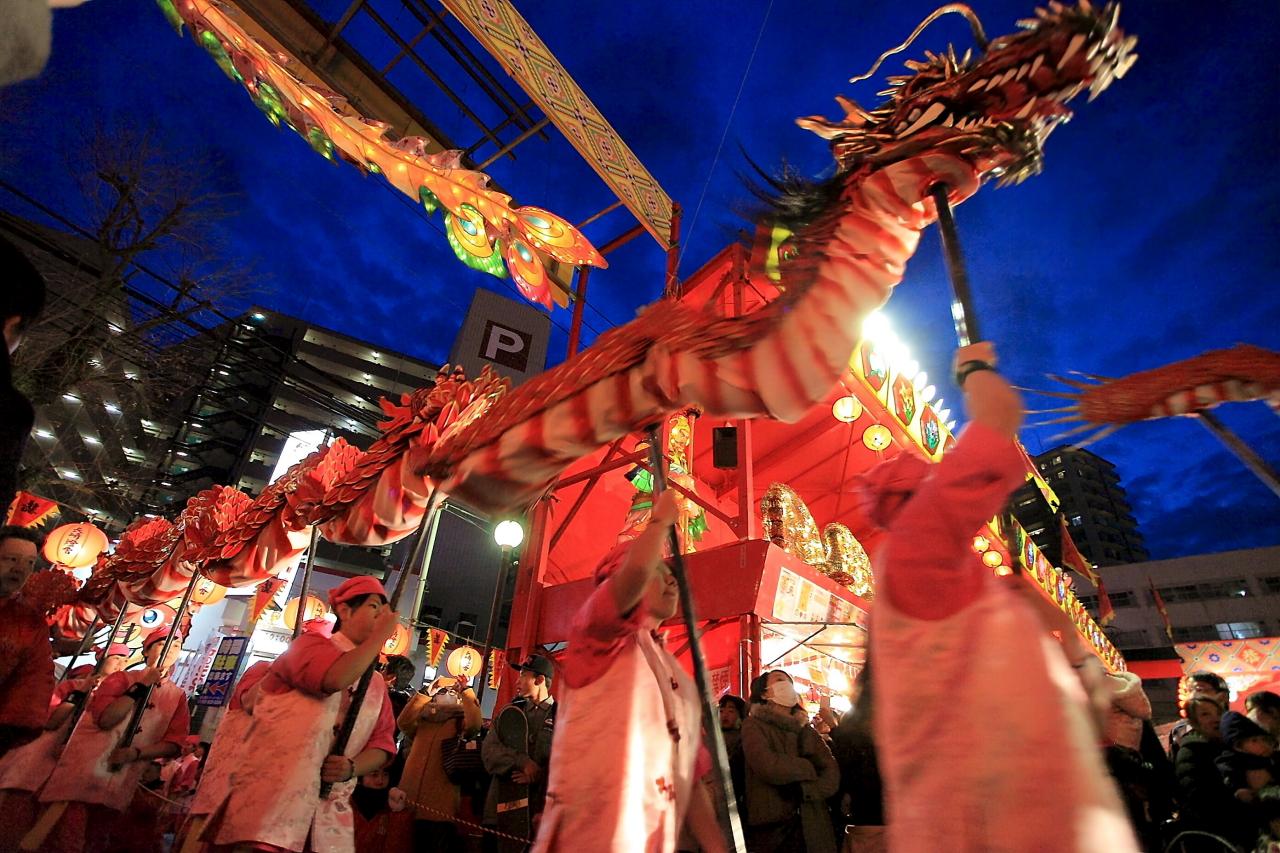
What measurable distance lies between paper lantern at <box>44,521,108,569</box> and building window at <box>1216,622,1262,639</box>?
56090 millimetres

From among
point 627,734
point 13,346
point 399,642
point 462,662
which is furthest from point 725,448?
point 399,642

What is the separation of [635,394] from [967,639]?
1.03 m

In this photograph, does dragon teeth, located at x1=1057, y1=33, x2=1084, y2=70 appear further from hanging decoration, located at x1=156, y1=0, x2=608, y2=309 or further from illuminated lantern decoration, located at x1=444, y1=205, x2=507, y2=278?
illuminated lantern decoration, located at x1=444, y1=205, x2=507, y2=278

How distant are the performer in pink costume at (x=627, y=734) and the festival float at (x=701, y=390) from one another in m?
0.48

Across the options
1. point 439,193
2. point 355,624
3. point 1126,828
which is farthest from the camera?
point 439,193

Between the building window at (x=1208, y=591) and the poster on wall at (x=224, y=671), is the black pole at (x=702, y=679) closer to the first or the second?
the poster on wall at (x=224, y=671)

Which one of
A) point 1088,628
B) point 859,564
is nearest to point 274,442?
point 859,564

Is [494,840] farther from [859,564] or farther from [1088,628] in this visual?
[1088,628]

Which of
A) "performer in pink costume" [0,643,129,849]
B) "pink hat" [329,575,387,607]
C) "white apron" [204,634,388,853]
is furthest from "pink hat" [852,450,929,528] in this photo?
"performer in pink costume" [0,643,129,849]

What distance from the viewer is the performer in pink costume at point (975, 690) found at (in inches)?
Result: 49.0

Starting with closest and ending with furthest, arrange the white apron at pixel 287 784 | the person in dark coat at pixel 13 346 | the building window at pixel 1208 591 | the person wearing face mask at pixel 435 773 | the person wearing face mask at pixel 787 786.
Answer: the person in dark coat at pixel 13 346
the white apron at pixel 287 784
the person wearing face mask at pixel 787 786
the person wearing face mask at pixel 435 773
the building window at pixel 1208 591

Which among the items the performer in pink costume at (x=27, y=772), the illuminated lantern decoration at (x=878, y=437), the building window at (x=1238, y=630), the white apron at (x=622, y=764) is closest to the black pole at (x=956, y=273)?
the white apron at (x=622, y=764)

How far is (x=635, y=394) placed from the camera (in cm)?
180

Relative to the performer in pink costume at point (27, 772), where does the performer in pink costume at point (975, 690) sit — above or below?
above
